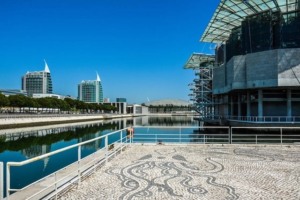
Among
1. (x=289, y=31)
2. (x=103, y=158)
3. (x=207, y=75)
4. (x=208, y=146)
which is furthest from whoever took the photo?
(x=207, y=75)

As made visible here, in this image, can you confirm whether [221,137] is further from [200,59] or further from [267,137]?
[200,59]

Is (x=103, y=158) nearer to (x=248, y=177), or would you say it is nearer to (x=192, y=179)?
(x=192, y=179)

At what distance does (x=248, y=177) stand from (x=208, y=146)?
30.2ft

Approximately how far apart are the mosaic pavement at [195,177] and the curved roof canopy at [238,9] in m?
43.7

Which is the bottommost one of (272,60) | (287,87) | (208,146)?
(208,146)

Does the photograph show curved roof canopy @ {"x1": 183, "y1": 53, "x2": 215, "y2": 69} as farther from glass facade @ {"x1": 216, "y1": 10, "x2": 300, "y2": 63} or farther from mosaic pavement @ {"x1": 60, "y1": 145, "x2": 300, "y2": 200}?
mosaic pavement @ {"x1": 60, "y1": 145, "x2": 300, "y2": 200}

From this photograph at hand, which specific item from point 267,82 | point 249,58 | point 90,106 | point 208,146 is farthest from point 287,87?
point 90,106

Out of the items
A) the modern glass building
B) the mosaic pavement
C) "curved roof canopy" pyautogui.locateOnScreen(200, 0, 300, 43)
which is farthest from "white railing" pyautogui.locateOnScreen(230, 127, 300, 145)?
"curved roof canopy" pyautogui.locateOnScreen(200, 0, 300, 43)

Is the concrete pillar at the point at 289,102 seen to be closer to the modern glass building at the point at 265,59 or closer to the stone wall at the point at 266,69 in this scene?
the modern glass building at the point at 265,59

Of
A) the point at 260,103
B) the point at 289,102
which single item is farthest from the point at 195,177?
the point at 289,102

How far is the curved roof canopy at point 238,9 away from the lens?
5359cm

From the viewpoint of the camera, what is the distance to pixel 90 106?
16538 centimetres

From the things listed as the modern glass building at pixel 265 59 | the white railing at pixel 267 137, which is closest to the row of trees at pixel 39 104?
the modern glass building at pixel 265 59

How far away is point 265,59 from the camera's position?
52594 mm
